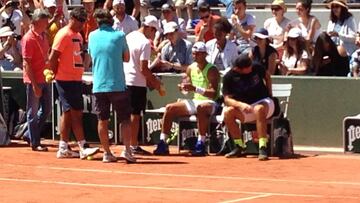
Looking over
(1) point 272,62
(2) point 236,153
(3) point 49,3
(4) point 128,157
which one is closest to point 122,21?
(3) point 49,3

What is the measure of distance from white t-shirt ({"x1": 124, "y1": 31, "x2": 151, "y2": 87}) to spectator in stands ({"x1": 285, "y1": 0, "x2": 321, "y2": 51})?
11.1 ft

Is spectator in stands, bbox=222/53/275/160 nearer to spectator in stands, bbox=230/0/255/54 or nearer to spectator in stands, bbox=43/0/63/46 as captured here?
spectator in stands, bbox=230/0/255/54

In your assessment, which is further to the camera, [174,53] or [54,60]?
[174,53]

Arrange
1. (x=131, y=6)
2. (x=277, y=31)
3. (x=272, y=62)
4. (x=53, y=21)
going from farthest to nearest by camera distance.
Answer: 1. (x=131, y=6)
2. (x=53, y=21)
3. (x=277, y=31)
4. (x=272, y=62)

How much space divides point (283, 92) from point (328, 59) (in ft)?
3.59

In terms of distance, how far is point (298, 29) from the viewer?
1848 centimetres

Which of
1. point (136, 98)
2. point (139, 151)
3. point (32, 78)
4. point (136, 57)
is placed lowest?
point (139, 151)

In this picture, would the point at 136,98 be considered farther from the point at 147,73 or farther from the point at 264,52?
the point at 264,52

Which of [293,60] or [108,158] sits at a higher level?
[293,60]

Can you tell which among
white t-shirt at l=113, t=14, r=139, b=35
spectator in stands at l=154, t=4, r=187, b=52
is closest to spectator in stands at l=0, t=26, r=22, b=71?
white t-shirt at l=113, t=14, r=139, b=35

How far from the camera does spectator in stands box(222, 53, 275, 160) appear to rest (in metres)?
16.4

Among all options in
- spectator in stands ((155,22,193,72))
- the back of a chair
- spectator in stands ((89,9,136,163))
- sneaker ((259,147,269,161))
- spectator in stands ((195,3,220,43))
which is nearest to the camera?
spectator in stands ((89,9,136,163))

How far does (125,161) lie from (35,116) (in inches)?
89.8

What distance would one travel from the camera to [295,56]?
18.4 metres
